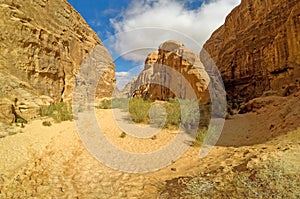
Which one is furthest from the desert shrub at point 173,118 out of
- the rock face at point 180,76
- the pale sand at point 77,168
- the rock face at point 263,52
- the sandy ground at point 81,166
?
the rock face at point 263,52

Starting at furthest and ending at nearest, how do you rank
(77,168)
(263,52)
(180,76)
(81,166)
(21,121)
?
(180,76), (263,52), (21,121), (81,166), (77,168)

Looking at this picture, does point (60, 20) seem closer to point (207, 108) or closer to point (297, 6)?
point (207, 108)

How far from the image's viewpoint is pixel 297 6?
497 inches

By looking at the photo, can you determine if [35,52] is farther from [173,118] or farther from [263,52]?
[263,52]

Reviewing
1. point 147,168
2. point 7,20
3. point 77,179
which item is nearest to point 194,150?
point 147,168

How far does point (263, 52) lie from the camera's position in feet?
54.2

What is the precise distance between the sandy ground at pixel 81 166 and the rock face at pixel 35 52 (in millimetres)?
3221

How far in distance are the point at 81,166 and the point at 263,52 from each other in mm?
17223

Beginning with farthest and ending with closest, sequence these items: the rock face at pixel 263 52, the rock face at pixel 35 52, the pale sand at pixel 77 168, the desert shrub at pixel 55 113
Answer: the rock face at pixel 263 52
the rock face at pixel 35 52
the desert shrub at pixel 55 113
the pale sand at pixel 77 168

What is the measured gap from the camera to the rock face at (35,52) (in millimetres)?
9250

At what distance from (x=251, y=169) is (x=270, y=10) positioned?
776 inches

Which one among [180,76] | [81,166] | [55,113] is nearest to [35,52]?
[55,113]

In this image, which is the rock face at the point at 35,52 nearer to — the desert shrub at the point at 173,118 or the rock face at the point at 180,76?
the desert shrub at the point at 173,118

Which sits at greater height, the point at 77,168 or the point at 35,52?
the point at 35,52
